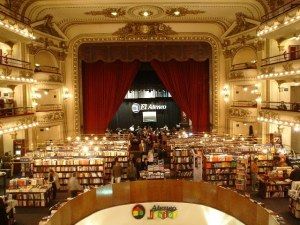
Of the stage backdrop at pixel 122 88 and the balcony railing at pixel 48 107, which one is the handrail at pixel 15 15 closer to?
the balcony railing at pixel 48 107

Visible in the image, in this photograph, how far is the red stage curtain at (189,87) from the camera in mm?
19219

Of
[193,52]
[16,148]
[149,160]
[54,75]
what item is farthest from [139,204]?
[193,52]

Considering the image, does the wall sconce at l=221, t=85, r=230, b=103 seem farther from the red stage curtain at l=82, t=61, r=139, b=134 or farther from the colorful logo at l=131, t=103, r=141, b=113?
the colorful logo at l=131, t=103, r=141, b=113

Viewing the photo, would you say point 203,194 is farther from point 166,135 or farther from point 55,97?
point 55,97

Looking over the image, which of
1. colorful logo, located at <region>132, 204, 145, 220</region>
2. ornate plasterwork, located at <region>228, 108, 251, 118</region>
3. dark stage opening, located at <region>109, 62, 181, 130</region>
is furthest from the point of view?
dark stage opening, located at <region>109, 62, 181, 130</region>

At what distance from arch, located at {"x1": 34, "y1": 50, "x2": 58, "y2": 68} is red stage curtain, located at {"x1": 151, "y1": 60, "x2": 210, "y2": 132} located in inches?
207

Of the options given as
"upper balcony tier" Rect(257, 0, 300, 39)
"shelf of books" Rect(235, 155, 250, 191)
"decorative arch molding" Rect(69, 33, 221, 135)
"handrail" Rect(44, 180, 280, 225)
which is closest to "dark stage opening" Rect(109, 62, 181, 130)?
"decorative arch molding" Rect(69, 33, 221, 135)

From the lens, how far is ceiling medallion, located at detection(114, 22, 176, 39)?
17.6m

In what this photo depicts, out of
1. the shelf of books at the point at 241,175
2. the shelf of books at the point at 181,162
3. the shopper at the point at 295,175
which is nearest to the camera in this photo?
the shopper at the point at 295,175

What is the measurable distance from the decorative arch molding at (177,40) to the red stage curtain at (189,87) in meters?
0.62

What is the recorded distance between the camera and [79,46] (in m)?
18.3

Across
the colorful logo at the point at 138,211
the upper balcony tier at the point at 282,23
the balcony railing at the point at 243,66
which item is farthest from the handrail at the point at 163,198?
the balcony railing at the point at 243,66

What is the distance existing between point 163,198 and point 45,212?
3.68m

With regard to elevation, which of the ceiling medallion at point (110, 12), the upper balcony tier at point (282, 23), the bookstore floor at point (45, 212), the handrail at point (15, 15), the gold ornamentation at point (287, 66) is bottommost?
the bookstore floor at point (45, 212)
